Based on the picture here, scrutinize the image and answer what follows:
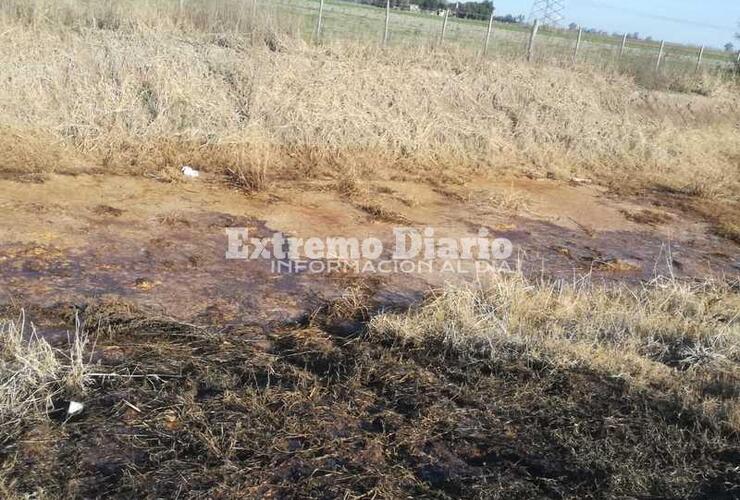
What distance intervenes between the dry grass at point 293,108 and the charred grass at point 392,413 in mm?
4116

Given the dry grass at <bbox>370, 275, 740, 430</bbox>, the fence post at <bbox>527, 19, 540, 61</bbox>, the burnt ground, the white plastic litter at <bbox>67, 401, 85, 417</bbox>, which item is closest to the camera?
the burnt ground

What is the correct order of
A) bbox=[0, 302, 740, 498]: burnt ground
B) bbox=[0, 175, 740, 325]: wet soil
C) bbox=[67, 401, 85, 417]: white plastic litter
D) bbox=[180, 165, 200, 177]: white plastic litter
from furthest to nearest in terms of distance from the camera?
bbox=[180, 165, 200, 177]: white plastic litter → bbox=[0, 175, 740, 325]: wet soil → bbox=[67, 401, 85, 417]: white plastic litter → bbox=[0, 302, 740, 498]: burnt ground

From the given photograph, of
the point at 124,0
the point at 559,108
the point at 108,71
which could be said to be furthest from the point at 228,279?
the point at 559,108

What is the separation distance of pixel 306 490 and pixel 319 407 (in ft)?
2.12

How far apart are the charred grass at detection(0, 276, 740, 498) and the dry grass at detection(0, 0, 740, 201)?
4.12 meters

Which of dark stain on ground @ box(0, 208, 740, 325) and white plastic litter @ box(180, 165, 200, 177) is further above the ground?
white plastic litter @ box(180, 165, 200, 177)

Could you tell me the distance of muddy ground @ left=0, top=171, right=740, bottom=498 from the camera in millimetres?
2842

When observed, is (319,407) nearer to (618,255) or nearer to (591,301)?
(591,301)

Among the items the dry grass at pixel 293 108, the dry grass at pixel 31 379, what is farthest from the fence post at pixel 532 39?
the dry grass at pixel 31 379

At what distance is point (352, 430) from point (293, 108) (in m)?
7.38

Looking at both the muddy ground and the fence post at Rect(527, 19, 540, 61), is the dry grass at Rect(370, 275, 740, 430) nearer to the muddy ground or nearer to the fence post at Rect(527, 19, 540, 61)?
the muddy ground

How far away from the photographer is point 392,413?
133 inches

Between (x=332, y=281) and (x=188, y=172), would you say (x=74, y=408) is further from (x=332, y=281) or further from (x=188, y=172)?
(x=188, y=172)

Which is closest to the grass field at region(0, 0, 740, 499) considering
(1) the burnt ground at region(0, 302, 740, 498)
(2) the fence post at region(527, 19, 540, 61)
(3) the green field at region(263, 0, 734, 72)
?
(1) the burnt ground at region(0, 302, 740, 498)
